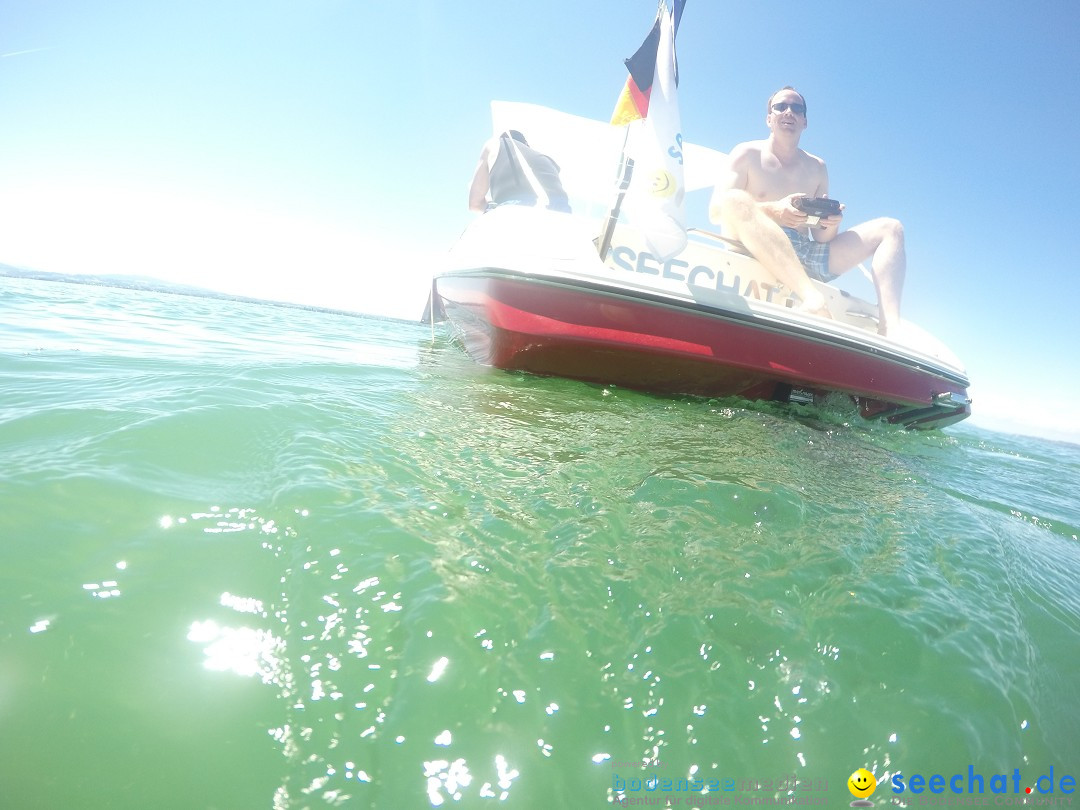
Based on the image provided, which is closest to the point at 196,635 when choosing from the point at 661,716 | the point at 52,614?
the point at 52,614

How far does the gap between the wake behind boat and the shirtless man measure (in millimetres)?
293

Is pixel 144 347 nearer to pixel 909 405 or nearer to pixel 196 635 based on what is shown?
pixel 196 635

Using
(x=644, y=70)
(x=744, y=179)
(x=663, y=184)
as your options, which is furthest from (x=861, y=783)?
(x=744, y=179)

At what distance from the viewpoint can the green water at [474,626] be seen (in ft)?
1.98

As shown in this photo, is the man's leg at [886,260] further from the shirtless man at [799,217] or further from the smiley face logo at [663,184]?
the smiley face logo at [663,184]

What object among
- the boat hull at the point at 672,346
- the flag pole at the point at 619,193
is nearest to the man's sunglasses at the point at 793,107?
the flag pole at the point at 619,193

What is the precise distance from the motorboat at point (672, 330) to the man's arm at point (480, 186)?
241 centimetres

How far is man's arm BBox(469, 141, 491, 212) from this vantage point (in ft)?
17.1

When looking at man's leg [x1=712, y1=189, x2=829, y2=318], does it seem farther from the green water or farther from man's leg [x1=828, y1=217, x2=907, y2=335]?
the green water

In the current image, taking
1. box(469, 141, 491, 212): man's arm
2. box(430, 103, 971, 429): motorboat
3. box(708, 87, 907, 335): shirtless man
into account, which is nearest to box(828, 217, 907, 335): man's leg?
box(708, 87, 907, 335): shirtless man

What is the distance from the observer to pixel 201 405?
1.67 meters

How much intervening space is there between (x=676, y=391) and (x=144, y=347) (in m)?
3.69

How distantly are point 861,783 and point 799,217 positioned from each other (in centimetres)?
358

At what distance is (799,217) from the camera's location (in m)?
3.33
